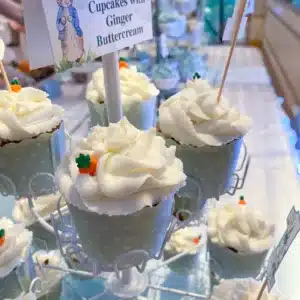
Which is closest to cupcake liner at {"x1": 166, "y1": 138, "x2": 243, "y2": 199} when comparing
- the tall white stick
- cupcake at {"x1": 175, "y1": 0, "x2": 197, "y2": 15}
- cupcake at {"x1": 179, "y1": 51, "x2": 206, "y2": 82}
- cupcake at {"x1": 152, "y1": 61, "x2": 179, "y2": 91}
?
the tall white stick

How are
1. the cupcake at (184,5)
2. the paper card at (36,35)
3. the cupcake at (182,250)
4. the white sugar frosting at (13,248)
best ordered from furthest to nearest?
the cupcake at (184,5)
the cupcake at (182,250)
the white sugar frosting at (13,248)
the paper card at (36,35)

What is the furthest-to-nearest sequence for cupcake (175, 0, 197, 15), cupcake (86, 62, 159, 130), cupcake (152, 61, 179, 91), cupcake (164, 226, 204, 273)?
cupcake (175, 0, 197, 15) → cupcake (152, 61, 179, 91) → cupcake (164, 226, 204, 273) → cupcake (86, 62, 159, 130)

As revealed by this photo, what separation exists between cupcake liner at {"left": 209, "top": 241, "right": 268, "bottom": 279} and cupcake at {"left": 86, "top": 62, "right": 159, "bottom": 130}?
337mm

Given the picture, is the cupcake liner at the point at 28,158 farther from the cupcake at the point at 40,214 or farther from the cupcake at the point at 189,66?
the cupcake at the point at 189,66

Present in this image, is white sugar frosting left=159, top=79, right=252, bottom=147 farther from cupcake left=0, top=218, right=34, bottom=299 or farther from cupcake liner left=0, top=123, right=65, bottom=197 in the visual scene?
cupcake left=0, top=218, right=34, bottom=299

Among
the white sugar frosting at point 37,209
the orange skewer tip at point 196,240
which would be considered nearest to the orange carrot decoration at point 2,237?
the white sugar frosting at point 37,209

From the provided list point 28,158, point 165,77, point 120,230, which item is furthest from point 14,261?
point 165,77

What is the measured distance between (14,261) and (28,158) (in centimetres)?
24

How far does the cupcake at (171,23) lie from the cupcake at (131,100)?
149 cm

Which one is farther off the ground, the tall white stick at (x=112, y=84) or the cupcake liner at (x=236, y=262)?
the tall white stick at (x=112, y=84)

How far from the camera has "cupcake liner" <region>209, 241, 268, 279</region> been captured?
0.93 meters

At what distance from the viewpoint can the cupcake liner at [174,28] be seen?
2400 millimetres

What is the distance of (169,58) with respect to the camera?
98.9 inches

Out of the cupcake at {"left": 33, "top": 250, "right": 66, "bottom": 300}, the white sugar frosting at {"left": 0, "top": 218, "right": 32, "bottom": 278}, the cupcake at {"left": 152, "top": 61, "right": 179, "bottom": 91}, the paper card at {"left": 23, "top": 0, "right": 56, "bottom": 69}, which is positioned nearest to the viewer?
the paper card at {"left": 23, "top": 0, "right": 56, "bottom": 69}
